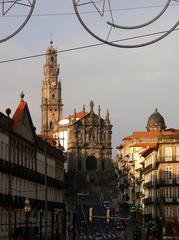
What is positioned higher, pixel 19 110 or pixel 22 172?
pixel 19 110

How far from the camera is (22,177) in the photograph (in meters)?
72.1

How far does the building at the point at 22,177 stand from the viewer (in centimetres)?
6356

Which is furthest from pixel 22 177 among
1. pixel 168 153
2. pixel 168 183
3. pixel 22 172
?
pixel 168 153

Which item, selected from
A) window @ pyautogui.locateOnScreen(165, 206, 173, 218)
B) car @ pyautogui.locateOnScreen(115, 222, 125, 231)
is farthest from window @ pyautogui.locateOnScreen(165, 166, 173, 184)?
→ car @ pyautogui.locateOnScreen(115, 222, 125, 231)

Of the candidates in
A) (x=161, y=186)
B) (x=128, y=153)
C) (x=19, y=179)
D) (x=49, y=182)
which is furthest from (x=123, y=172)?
(x=19, y=179)

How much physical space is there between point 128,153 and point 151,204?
216 ft

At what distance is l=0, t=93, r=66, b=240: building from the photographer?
2502 inches

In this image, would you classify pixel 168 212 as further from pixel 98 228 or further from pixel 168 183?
pixel 98 228

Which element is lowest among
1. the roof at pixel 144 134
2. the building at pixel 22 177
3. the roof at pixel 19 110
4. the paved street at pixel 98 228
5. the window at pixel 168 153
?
the paved street at pixel 98 228

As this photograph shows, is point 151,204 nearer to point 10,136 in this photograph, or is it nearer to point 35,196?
point 35,196

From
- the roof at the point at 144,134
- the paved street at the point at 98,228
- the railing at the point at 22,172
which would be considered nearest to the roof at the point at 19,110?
the railing at the point at 22,172

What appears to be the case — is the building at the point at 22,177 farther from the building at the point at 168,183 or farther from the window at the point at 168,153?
the window at the point at 168,153

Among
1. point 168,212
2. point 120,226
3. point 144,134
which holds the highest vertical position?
point 144,134

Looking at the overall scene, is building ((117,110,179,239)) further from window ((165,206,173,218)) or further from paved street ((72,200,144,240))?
paved street ((72,200,144,240))
